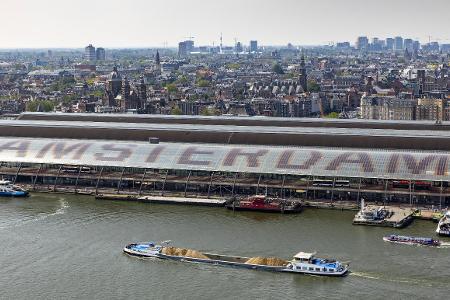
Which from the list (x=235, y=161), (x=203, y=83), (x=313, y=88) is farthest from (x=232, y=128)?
(x=203, y=83)

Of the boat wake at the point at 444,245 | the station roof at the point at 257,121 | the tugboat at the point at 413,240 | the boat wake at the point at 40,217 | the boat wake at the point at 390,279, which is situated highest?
the station roof at the point at 257,121

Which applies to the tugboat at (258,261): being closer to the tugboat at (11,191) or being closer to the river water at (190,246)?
the river water at (190,246)

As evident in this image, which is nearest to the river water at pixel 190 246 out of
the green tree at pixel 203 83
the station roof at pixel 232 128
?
the station roof at pixel 232 128

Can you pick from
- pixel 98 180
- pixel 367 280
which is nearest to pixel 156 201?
pixel 98 180

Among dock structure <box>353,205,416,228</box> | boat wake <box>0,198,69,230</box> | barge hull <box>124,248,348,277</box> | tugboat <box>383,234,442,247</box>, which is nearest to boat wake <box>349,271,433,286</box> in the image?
barge hull <box>124,248,348,277</box>

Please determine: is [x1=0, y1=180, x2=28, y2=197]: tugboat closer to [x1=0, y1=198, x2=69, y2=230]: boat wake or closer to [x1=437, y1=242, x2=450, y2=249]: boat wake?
[x1=0, y1=198, x2=69, y2=230]: boat wake
